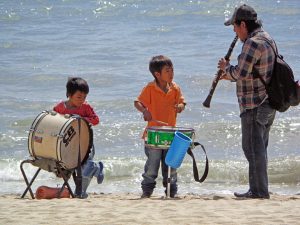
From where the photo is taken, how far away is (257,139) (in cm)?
831

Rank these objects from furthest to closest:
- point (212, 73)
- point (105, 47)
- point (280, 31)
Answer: point (280, 31)
point (105, 47)
point (212, 73)

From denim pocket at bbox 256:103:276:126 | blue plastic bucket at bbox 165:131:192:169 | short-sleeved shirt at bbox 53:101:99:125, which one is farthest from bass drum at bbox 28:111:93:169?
denim pocket at bbox 256:103:276:126

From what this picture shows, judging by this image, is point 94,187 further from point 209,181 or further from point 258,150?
point 258,150

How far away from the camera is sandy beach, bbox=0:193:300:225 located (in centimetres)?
A: 727

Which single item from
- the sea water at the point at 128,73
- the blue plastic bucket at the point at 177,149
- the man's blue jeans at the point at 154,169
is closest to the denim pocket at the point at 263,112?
the blue plastic bucket at the point at 177,149

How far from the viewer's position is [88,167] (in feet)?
28.7

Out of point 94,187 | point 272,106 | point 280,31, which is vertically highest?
point 280,31

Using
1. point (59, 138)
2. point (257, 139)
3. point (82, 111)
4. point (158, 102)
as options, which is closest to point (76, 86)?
point (82, 111)

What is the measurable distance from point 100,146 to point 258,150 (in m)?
5.42

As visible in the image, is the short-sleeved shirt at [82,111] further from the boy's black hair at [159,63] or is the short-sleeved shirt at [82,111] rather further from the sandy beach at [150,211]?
the sandy beach at [150,211]

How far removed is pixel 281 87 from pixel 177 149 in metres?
1.01

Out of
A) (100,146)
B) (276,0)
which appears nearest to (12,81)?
(100,146)

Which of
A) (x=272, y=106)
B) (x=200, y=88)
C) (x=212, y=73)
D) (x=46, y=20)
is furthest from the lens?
(x=46, y=20)

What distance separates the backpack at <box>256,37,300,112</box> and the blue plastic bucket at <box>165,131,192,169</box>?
0.78 m
